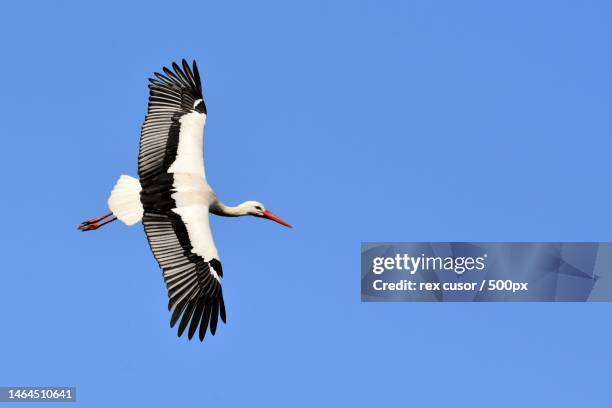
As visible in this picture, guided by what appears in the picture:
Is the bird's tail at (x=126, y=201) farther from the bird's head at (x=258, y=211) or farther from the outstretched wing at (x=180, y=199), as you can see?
the bird's head at (x=258, y=211)

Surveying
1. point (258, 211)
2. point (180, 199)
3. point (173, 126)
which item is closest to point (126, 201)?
point (180, 199)

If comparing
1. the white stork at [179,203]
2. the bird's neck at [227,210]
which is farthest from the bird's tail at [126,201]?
the bird's neck at [227,210]

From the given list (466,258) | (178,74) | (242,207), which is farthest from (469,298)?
(178,74)

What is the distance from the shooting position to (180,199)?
1931 centimetres

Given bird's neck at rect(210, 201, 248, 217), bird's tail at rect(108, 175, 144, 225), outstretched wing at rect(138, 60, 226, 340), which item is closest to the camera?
outstretched wing at rect(138, 60, 226, 340)

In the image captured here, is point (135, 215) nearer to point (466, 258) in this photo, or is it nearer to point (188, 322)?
point (188, 322)

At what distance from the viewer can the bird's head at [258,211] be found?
20.7 meters

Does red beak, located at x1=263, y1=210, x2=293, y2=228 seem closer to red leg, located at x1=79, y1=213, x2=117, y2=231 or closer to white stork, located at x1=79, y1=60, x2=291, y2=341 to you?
white stork, located at x1=79, y1=60, x2=291, y2=341

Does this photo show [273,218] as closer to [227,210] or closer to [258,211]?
[258,211]

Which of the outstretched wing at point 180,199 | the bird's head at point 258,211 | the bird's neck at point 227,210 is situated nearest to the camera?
the outstretched wing at point 180,199

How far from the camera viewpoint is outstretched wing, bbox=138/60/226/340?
1841 centimetres

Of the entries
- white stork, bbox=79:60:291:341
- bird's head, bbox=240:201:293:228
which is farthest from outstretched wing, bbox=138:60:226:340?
bird's head, bbox=240:201:293:228

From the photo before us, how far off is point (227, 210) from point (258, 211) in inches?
24.0

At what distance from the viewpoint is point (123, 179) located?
19.7 metres
